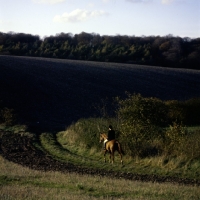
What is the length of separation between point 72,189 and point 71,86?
4173 cm

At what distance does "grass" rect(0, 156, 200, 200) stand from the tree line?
72.0 metres

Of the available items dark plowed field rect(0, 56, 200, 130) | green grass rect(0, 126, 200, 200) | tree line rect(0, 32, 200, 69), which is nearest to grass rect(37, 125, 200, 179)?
green grass rect(0, 126, 200, 200)

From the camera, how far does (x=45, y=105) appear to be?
44000 mm

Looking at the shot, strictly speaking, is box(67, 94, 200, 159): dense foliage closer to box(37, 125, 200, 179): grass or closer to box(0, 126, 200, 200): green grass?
box(37, 125, 200, 179): grass

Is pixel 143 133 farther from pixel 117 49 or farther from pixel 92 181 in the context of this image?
pixel 117 49

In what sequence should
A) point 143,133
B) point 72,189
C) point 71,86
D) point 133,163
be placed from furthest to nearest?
point 71,86
point 143,133
point 133,163
point 72,189

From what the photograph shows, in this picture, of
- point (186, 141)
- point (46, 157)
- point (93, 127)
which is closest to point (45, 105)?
point (93, 127)

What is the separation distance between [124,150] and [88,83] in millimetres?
34837

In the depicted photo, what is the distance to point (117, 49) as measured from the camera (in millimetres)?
91812

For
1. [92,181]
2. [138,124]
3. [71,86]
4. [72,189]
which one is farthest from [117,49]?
[72,189]

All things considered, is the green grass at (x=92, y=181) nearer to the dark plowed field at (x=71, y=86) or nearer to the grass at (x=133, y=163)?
the grass at (x=133, y=163)

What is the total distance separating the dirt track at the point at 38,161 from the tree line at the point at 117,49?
5801 centimetres

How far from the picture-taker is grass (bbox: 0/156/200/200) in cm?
1077

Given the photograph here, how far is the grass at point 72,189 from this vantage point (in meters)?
10.8
